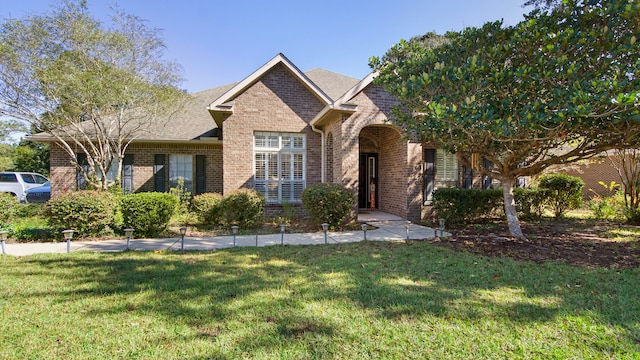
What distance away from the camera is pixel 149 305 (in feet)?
11.8

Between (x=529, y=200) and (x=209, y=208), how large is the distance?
11.4m

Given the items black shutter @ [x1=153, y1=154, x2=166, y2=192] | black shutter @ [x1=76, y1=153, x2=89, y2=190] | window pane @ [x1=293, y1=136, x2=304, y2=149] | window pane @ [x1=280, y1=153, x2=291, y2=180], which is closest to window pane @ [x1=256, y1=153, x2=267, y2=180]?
window pane @ [x1=280, y1=153, x2=291, y2=180]

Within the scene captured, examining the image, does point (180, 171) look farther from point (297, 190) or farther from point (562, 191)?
point (562, 191)

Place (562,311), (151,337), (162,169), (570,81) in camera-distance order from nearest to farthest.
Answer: (151,337), (562,311), (570,81), (162,169)

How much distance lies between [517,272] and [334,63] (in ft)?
36.9

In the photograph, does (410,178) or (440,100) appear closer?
(440,100)

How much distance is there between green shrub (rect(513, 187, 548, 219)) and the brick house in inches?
55.2

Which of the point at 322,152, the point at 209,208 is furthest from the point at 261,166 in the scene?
the point at 209,208

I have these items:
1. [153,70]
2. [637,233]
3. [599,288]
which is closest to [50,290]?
[599,288]

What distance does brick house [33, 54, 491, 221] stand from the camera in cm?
1014

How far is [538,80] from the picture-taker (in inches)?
226

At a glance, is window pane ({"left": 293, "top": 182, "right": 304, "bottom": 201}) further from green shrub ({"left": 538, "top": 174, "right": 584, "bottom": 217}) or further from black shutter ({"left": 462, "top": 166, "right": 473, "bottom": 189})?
green shrub ({"left": 538, "top": 174, "right": 584, "bottom": 217})

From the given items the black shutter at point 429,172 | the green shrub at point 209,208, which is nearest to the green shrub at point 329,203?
the green shrub at point 209,208

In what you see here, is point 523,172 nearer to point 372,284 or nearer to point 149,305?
point 372,284
